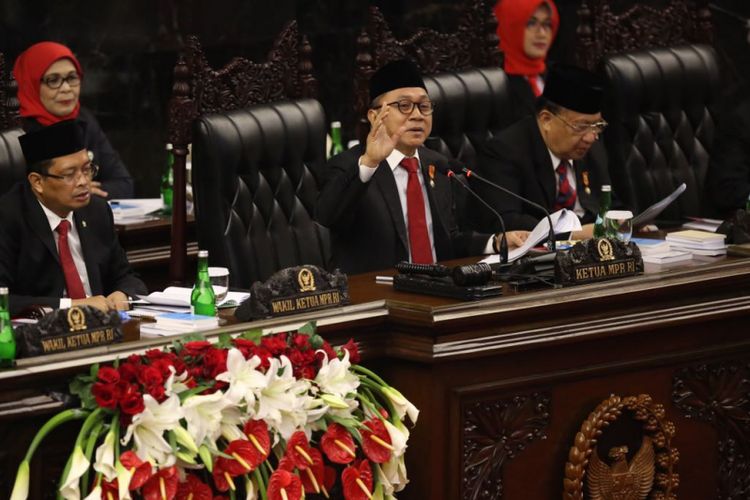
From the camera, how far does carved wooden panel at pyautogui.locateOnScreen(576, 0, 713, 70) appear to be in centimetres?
581

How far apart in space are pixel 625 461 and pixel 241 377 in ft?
3.67

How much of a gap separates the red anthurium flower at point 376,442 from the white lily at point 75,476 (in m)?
0.64

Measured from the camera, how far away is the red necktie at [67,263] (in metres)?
4.21

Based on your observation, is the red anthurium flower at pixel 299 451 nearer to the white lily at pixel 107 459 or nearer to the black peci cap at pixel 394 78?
the white lily at pixel 107 459

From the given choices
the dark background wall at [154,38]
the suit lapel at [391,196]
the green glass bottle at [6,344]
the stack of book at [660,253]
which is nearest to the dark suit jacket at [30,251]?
the suit lapel at [391,196]

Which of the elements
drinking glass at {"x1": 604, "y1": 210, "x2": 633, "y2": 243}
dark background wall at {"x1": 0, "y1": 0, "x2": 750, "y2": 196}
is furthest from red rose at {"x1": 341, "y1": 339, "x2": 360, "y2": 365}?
dark background wall at {"x1": 0, "y1": 0, "x2": 750, "y2": 196}

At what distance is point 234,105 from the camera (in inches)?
181

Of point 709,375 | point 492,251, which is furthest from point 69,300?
point 709,375

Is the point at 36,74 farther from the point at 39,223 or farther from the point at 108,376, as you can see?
the point at 108,376

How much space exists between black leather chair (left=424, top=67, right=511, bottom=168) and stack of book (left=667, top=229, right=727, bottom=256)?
42.6 inches

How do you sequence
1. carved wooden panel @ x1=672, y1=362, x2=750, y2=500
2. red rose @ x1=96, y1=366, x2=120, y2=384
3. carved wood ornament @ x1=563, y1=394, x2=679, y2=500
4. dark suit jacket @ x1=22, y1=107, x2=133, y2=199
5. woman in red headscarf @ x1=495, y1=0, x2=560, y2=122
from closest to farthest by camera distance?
red rose @ x1=96, y1=366, x2=120, y2=384
carved wood ornament @ x1=563, y1=394, x2=679, y2=500
carved wooden panel @ x1=672, y1=362, x2=750, y2=500
dark suit jacket @ x1=22, y1=107, x2=133, y2=199
woman in red headscarf @ x1=495, y1=0, x2=560, y2=122

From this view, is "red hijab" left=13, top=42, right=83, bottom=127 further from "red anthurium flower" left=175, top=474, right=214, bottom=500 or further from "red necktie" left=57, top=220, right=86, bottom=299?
"red anthurium flower" left=175, top=474, right=214, bottom=500

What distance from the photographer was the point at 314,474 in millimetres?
3168

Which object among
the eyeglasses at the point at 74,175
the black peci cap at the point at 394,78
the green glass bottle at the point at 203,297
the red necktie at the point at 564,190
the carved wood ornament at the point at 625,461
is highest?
the black peci cap at the point at 394,78
